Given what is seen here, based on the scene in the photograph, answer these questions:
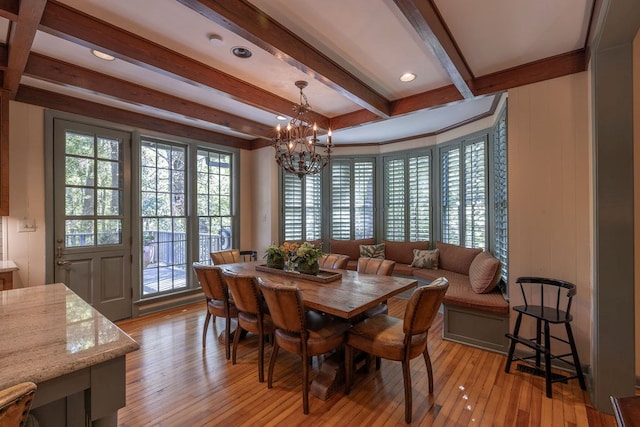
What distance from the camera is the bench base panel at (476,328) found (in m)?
3.02

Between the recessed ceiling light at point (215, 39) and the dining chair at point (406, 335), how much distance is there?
241 cm

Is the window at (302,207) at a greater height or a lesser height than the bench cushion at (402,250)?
greater

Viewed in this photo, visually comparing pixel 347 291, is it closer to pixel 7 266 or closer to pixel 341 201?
pixel 7 266

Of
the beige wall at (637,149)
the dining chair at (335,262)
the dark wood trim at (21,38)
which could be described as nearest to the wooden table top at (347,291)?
the dining chair at (335,262)

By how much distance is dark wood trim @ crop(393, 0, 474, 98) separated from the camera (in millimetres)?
1881

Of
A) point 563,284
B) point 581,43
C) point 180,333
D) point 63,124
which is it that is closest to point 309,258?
point 180,333

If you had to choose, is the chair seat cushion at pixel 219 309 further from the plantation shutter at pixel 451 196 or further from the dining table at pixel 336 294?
the plantation shutter at pixel 451 196

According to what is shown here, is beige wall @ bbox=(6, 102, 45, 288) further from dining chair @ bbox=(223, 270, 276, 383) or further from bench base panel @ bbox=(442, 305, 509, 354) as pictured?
bench base panel @ bbox=(442, 305, 509, 354)

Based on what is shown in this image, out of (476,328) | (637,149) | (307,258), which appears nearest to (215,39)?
(307,258)

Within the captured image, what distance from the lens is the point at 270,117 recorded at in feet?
14.1

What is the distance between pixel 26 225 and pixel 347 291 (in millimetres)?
3625

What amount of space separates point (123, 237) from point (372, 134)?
4.08 m

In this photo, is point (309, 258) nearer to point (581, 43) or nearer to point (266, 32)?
point (266, 32)

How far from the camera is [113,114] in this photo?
3924 millimetres
